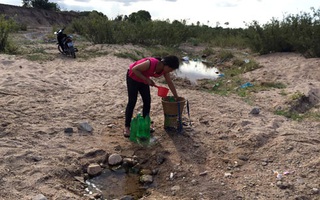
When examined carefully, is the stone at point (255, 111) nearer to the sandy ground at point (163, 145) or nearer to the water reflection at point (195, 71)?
the sandy ground at point (163, 145)

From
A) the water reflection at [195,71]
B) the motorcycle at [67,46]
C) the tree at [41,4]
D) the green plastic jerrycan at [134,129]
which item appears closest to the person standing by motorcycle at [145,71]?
the green plastic jerrycan at [134,129]

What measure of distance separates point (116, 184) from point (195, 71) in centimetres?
803

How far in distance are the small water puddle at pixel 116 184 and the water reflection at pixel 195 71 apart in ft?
19.0

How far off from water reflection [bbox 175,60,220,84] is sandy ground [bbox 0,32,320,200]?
11.7ft

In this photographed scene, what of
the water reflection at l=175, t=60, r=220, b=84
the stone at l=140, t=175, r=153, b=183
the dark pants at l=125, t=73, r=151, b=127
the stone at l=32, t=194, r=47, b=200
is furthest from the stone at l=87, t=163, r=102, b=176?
the water reflection at l=175, t=60, r=220, b=84

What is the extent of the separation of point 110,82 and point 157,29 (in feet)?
29.4

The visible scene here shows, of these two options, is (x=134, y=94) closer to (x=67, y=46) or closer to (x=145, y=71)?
(x=145, y=71)

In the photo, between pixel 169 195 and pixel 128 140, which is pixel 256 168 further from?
pixel 128 140

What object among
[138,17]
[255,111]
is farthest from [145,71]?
[138,17]

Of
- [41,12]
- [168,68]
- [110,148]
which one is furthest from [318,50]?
[41,12]

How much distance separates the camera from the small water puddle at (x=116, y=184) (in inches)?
130

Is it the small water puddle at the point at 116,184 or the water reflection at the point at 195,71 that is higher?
the water reflection at the point at 195,71

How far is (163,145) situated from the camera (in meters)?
4.17

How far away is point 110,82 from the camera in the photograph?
22.7 ft
